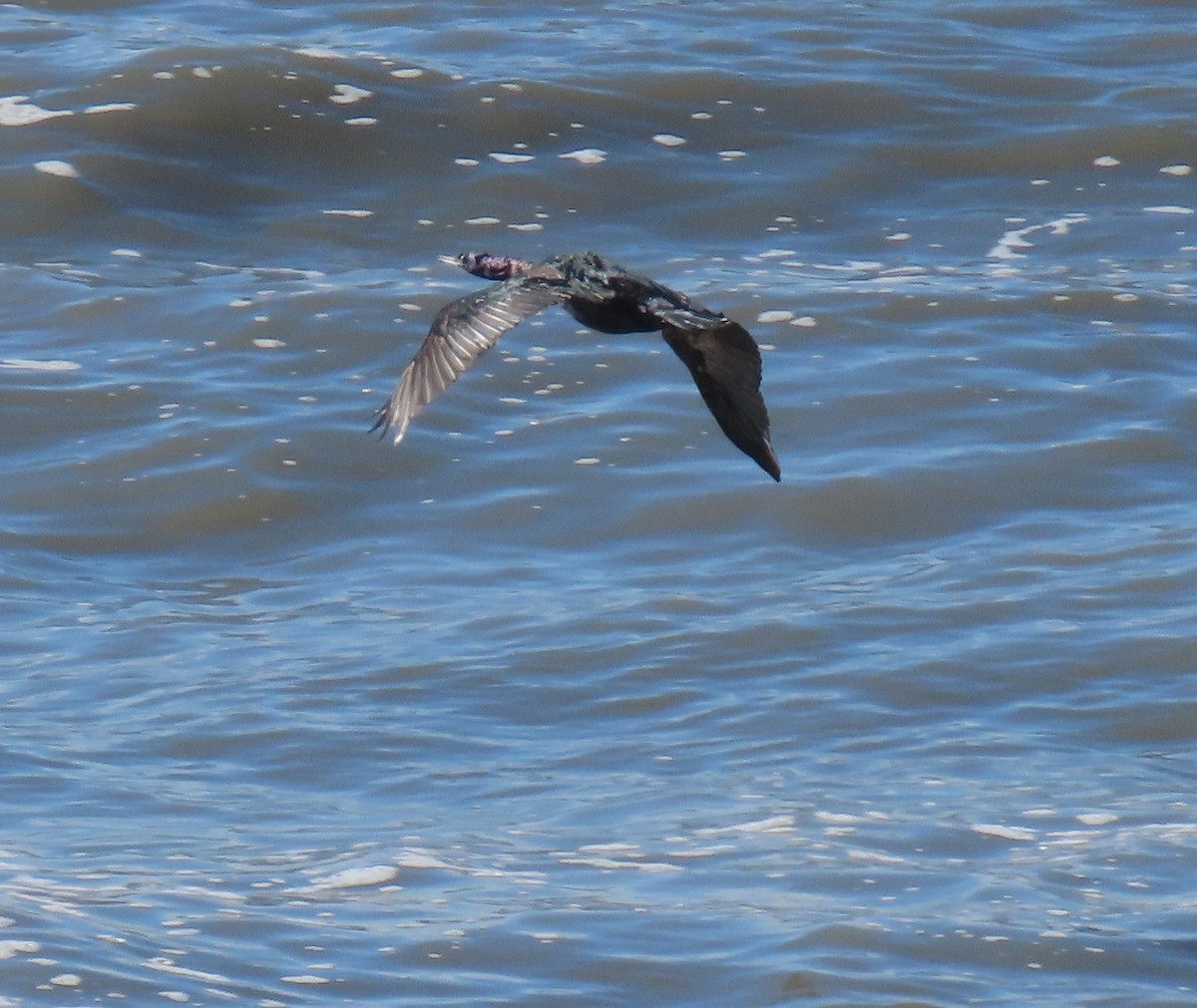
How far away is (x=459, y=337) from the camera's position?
477 centimetres

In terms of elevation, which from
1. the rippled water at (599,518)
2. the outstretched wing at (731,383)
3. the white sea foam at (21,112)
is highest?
the outstretched wing at (731,383)

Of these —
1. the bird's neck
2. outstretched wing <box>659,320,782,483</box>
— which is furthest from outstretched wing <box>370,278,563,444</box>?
outstretched wing <box>659,320,782,483</box>

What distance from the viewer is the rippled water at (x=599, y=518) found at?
5523 millimetres

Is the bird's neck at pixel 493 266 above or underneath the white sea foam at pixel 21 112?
above

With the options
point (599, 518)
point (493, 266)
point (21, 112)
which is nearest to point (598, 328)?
point (493, 266)

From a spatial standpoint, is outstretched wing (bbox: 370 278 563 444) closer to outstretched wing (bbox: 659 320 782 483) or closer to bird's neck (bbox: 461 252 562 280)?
bird's neck (bbox: 461 252 562 280)

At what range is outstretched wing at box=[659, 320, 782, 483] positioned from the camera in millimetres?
5215

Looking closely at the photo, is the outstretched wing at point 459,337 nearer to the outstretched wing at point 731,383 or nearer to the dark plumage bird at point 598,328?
the dark plumage bird at point 598,328

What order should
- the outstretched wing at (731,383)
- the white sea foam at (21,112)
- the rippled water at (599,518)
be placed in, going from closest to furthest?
the outstretched wing at (731,383) → the rippled water at (599,518) → the white sea foam at (21,112)

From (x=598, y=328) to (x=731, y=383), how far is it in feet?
1.39

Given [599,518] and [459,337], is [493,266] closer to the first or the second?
[459,337]

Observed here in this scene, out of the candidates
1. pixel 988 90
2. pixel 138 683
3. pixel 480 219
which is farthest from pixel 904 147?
pixel 138 683

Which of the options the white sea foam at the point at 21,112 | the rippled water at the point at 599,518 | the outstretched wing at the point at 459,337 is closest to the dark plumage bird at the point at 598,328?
the outstretched wing at the point at 459,337

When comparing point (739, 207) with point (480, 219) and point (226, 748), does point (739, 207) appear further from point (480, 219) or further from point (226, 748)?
point (226, 748)
